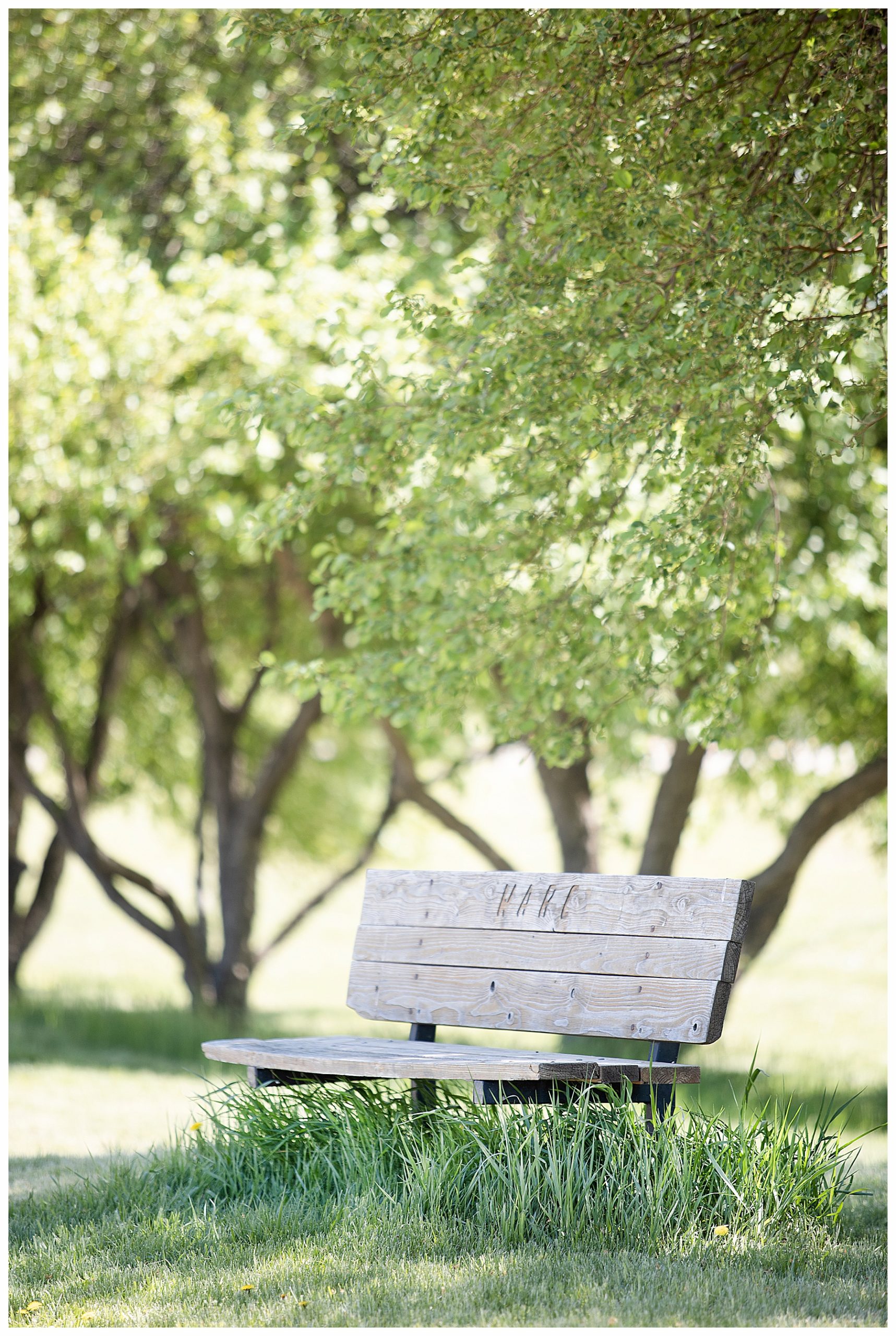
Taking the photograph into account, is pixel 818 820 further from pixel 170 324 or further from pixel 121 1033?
pixel 121 1033

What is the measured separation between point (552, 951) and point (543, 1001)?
0.16 metres

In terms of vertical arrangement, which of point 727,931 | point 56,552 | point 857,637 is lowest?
point 727,931

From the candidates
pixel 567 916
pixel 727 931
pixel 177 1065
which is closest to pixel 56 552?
pixel 177 1065

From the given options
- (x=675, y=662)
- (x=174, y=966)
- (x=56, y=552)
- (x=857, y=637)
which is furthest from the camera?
(x=174, y=966)

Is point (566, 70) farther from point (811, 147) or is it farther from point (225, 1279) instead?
point (225, 1279)

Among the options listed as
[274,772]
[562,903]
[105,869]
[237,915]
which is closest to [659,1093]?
[562,903]

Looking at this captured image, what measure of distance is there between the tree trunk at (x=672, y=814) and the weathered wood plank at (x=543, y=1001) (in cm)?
348

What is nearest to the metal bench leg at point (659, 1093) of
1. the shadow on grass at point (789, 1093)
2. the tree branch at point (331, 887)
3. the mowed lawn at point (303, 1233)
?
the mowed lawn at point (303, 1233)

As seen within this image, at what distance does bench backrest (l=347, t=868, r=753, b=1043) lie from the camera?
3844 millimetres

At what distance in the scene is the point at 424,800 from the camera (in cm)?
912

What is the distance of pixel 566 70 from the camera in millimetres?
3949

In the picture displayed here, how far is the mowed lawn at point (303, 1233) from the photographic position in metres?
3.02

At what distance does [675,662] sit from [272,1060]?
7.04 feet

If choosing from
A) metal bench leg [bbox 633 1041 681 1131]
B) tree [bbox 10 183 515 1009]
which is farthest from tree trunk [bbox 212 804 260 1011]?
metal bench leg [bbox 633 1041 681 1131]
